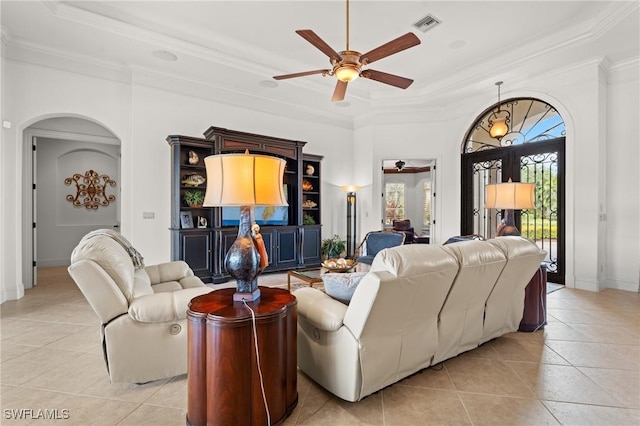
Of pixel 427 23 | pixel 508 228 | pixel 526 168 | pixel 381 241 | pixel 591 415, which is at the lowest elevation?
pixel 591 415

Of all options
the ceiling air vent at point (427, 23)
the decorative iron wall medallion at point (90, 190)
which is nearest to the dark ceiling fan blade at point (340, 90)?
the ceiling air vent at point (427, 23)

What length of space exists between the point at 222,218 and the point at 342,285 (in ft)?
11.7

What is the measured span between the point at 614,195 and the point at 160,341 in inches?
235

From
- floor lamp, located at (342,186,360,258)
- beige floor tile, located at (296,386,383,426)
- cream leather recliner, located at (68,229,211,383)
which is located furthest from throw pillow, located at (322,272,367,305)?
floor lamp, located at (342,186,360,258)

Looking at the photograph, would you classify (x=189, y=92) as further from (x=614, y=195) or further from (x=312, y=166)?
(x=614, y=195)

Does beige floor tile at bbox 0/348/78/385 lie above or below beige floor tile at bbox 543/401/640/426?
Result: above

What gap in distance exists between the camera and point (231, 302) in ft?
5.71

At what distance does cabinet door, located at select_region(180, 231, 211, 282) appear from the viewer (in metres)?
4.67

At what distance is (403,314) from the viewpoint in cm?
179

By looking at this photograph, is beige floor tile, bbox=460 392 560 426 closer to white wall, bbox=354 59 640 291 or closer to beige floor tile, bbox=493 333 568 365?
beige floor tile, bbox=493 333 568 365

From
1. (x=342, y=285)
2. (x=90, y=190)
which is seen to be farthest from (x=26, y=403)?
(x=90, y=190)

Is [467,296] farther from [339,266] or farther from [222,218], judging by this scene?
[222,218]

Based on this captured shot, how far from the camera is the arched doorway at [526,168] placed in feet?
15.9

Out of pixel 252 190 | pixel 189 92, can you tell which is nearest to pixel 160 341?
pixel 252 190
